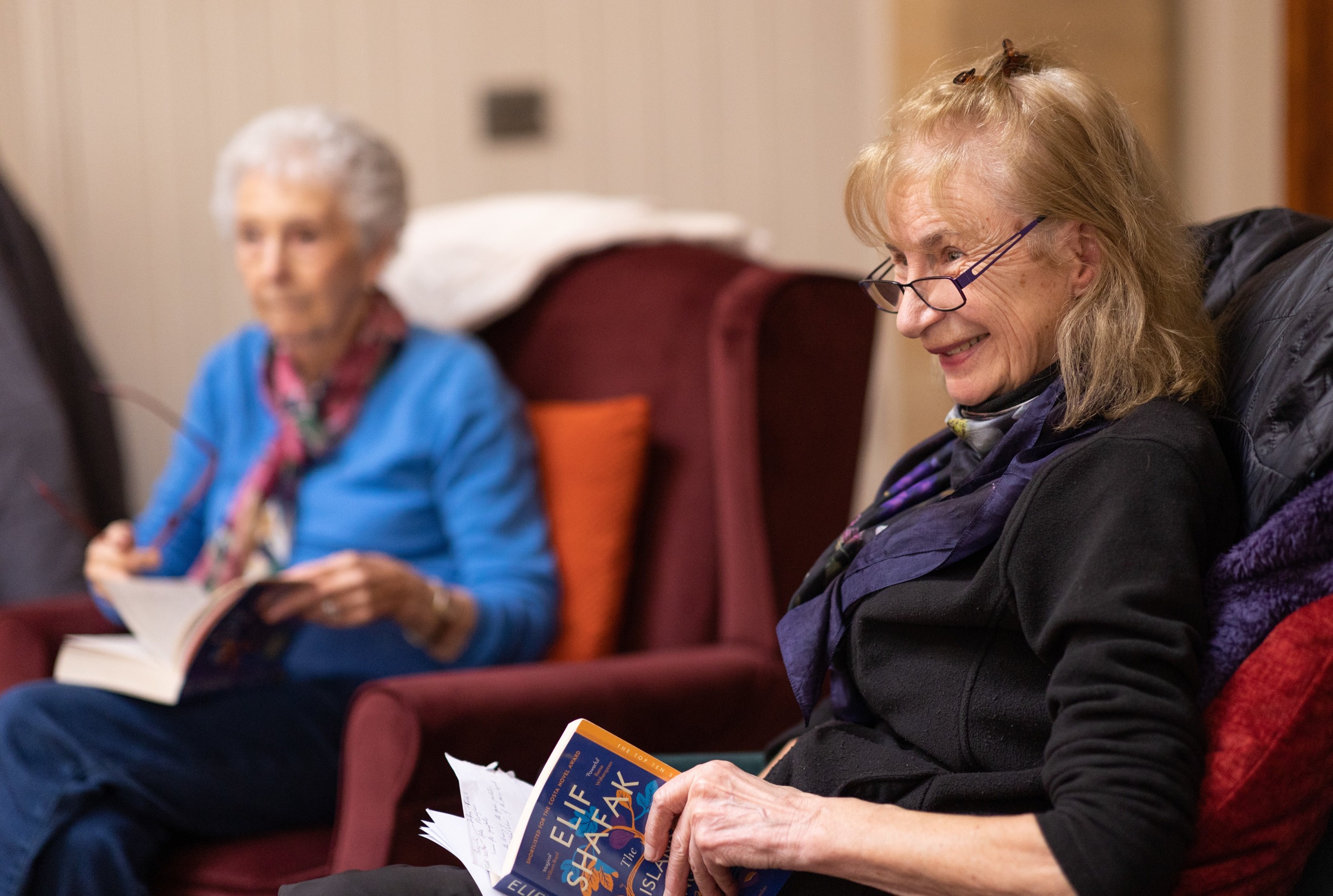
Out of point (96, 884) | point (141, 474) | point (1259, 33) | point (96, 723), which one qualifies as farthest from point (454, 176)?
point (1259, 33)

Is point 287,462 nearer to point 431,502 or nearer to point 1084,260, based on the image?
point 431,502

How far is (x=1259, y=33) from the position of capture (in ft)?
9.07

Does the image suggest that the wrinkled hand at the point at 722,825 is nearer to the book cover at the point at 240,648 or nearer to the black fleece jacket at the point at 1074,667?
the black fleece jacket at the point at 1074,667

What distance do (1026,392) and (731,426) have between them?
72 cm

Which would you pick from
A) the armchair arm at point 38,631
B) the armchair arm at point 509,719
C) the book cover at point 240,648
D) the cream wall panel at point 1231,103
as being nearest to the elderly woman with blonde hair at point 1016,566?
the armchair arm at point 509,719

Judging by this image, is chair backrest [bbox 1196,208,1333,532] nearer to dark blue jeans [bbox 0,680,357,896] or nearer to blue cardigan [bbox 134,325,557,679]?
blue cardigan [bbox 134,325,557,679]

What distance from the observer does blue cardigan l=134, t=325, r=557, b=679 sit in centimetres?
164

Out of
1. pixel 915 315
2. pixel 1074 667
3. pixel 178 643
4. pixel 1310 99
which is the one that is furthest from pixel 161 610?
pixel 1310 99

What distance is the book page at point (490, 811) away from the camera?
36.4 inches

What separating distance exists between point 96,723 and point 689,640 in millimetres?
732

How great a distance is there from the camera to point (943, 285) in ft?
3.05

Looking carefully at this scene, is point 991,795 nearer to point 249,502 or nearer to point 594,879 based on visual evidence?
point 594,879

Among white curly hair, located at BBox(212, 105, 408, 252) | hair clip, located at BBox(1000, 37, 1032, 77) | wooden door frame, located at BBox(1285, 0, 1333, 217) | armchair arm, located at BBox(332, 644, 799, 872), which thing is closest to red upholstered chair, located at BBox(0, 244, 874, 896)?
armchair arm, located at BBox(332, 644, 799, 872)

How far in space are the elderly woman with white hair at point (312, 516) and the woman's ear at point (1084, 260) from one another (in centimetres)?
90
